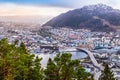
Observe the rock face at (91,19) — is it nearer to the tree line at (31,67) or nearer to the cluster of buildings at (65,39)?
the cluster of buildings at (65,39)

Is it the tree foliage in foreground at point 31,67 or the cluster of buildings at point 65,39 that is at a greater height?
the tree foliage in foreground at point 31,67

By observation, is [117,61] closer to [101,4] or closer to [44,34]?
[44,34]

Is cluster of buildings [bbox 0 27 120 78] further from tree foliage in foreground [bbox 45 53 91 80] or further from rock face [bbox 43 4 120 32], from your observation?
tree foliage in foreground [bbox 45 53 91 80]

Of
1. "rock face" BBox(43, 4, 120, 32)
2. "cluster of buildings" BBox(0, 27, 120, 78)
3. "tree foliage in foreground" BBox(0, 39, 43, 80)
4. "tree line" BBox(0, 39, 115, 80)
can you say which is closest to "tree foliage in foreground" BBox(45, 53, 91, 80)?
"tree line" BBox(0, 39, 115, 80)

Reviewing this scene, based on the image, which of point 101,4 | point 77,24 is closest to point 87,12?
point 77,24

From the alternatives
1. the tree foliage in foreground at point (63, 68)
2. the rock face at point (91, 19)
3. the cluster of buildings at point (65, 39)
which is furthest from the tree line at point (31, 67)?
the rock face at point (91, 19)

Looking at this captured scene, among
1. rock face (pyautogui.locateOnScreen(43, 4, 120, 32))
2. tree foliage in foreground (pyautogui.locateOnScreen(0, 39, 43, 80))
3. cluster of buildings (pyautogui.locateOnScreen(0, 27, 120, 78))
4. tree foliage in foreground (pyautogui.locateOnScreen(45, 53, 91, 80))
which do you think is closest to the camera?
tree foliage in foreground (pyautogui.locateOnScreen(0, 39, 43, 80))

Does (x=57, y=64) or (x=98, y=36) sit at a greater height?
(x=57, y=64)
